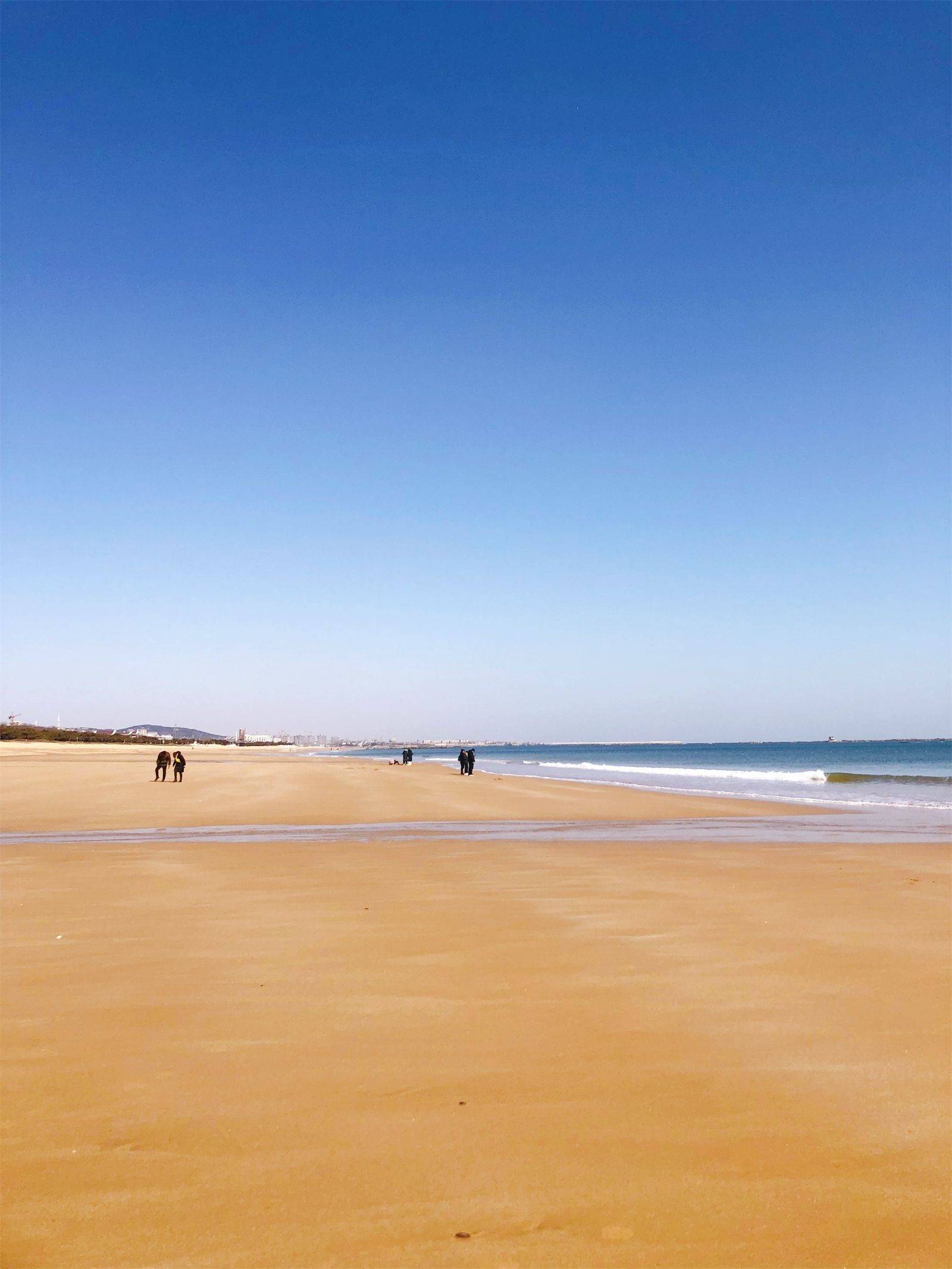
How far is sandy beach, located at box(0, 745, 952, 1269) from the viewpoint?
3.03 meters

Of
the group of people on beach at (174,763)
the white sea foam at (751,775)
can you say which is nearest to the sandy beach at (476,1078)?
the group of people on beach at (174,763)

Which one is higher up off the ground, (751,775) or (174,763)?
(174,763)

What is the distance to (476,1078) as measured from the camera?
4.27m

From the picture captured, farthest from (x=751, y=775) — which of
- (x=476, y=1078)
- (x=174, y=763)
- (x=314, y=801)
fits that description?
(x=476, y=1078)

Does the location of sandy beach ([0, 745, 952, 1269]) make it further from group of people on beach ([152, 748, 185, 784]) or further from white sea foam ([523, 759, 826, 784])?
white sea foam ([523, 759, 826, 784])

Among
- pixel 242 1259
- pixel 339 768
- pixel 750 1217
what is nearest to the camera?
pixel 242 1259

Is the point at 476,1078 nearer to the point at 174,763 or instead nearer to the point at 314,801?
the point at 314,801

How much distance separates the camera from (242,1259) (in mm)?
2877

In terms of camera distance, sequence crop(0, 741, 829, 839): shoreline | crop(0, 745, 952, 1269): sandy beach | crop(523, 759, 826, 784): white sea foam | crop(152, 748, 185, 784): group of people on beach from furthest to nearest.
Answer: crop(523, 759, 826, 784): white sea foam, crop(152, 748, 185, 784): group of people on beach, crop(0, 741, 829, 839): shoreline, crop(0, 745, 952, 1269): sandy beach

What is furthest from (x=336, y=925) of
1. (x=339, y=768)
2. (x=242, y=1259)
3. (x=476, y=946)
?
(x=339, y=768)

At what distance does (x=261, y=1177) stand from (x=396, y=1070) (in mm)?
1097

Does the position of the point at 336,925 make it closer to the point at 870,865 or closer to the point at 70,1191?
the point at 70,1191

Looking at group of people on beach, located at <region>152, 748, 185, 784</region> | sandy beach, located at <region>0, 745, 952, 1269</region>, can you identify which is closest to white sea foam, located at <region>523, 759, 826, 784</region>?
group of people on beach, located at <region>152, 748, 185, 784</region>

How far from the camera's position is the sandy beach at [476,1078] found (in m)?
3.03
